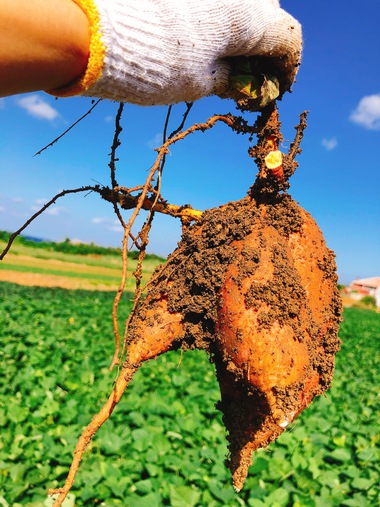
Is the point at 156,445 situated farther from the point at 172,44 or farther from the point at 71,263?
the point at 71,263

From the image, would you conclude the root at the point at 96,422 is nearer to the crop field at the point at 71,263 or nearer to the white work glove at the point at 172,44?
the white work glove at the point at 172,44

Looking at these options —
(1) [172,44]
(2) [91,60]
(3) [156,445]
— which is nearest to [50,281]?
(3) [156,445]

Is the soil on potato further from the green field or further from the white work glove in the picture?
the green field

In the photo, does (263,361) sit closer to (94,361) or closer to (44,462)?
(44,462)

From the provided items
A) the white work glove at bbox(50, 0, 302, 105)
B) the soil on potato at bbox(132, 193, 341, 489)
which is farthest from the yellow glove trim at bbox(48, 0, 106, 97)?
the soil on potato at bbox(132, 193, 341, 489)

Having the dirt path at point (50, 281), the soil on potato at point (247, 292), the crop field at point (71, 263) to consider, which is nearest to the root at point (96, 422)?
the soil on potato at point (247, 292)
